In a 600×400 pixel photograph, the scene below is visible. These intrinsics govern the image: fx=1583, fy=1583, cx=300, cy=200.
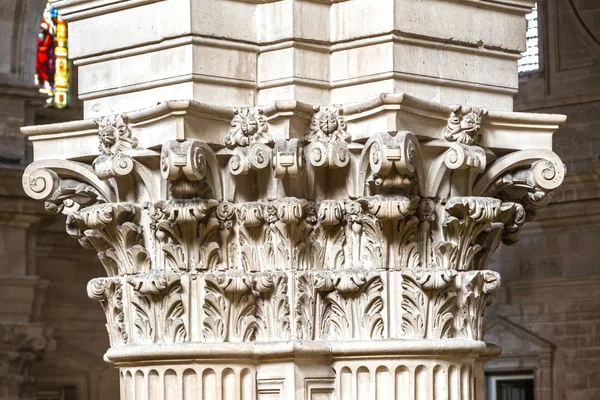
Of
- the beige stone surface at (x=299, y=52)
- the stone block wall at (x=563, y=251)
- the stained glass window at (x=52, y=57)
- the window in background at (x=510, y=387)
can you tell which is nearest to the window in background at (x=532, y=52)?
the stone block wall at (x=563, y=251)

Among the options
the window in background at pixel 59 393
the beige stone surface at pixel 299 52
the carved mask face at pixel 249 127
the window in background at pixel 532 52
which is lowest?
the window in background at pixel 59 393

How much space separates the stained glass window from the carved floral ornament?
15407 mm

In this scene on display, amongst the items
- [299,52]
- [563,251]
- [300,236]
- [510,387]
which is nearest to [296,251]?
[300,236]

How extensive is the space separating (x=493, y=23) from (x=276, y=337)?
1554mm

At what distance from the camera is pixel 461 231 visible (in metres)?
6.17

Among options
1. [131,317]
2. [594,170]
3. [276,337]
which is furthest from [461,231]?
[594,170]

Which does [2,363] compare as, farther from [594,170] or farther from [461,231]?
[461,231]

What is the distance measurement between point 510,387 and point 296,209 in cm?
1385

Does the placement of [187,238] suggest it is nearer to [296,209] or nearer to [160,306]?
[160,306]

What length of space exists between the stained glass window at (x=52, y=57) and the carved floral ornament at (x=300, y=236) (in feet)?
50.5

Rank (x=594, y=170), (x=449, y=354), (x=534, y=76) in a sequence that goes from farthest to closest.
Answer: (x=534, y=76) < (x=594, y=170) < (x=449, y=354)

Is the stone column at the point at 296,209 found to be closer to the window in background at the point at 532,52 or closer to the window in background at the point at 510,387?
the window in background at the point at 510,387

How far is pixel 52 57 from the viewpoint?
70.4 ft

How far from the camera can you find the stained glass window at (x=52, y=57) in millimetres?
21375
